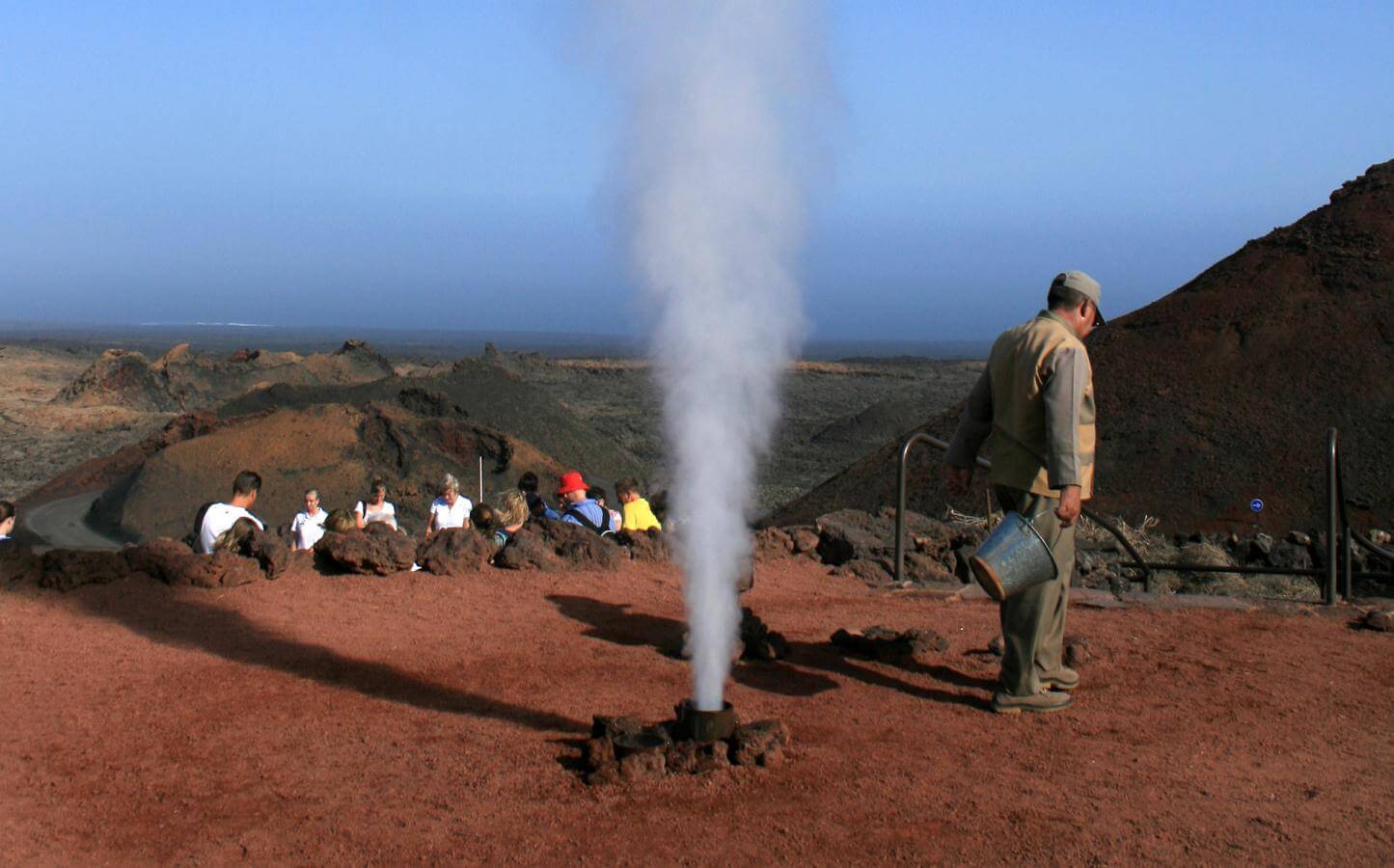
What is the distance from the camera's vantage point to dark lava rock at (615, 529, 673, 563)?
8.57 m

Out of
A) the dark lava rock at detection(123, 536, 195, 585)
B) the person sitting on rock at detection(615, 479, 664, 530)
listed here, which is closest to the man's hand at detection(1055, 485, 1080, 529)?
the person sitting on rock at detection(615, 479, 664, 530)

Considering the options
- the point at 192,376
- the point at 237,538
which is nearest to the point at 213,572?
the point at 237,538

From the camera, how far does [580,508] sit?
9.37m

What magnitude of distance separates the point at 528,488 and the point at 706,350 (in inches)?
275

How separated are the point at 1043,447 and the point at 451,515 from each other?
544cm

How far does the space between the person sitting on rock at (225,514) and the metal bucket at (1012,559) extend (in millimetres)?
4866

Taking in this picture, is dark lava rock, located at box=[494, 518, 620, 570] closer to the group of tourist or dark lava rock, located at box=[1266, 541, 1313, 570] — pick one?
the group of tourist

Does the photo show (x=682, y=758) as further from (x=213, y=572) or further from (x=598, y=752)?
(x=213, y=572)

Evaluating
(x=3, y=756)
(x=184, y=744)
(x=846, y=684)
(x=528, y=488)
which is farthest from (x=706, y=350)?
(x=528, y=488)

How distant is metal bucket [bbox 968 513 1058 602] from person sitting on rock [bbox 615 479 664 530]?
4470 millimetres

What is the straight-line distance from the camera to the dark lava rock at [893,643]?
20.2 ft

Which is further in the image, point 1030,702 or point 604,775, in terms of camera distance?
point 1030,702

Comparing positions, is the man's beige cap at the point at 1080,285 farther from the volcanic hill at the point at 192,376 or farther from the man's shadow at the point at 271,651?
the volcanic hill at the point at 192,376

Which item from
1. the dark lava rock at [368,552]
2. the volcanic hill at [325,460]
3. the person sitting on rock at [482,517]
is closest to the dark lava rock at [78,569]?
the dark lava rock at [368,552]
